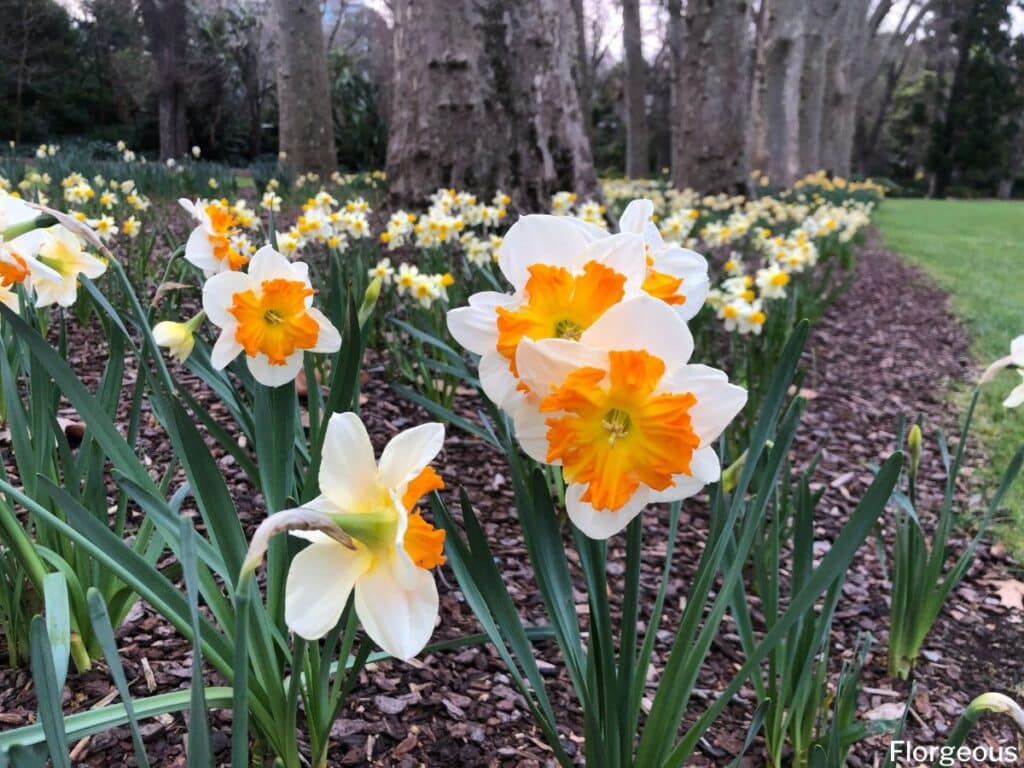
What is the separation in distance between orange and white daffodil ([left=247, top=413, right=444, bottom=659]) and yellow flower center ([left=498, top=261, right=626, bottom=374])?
0.12m

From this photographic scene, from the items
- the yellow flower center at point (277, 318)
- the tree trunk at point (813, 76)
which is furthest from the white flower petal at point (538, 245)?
the tree trunk at point (813, 76)

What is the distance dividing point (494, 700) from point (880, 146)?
3870 cm

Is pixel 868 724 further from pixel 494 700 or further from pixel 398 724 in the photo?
pixel 398 724

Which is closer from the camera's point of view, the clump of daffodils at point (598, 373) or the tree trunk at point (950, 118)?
the clump of daffodils at point (598, 373)

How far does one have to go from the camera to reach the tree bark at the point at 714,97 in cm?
891

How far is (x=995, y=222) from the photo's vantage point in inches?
609

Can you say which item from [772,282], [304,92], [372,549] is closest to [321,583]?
[372,549]

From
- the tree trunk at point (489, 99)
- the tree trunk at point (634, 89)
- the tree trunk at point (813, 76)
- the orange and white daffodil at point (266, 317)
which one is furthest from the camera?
the tree trunk at point (813, 76)

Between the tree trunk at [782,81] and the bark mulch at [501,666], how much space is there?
12302 millimetres

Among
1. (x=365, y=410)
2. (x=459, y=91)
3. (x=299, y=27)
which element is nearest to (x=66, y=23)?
(x=299, y=27)

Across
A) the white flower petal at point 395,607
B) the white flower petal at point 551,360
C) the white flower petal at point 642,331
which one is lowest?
the white flower petal at point 395,607

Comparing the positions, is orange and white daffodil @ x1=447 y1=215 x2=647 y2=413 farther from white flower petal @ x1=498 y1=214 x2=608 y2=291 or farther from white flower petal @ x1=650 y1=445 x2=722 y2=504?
white flower petal @ x1=650 y1=445 x2=722 y2=504

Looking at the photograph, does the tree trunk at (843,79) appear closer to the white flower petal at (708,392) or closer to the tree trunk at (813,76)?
the tree trunk at (813,76)

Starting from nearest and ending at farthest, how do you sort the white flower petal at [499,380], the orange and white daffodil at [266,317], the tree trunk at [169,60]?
the white flower petal at [499,380] → the orange and white daffodil at [266,317] → the tree trunk at [169,60]
